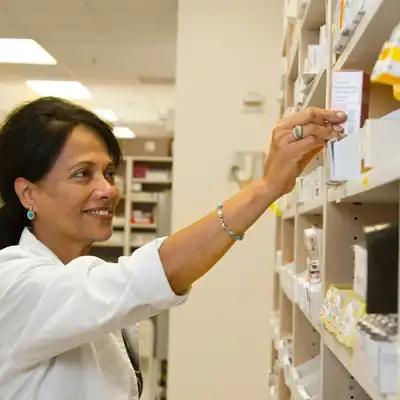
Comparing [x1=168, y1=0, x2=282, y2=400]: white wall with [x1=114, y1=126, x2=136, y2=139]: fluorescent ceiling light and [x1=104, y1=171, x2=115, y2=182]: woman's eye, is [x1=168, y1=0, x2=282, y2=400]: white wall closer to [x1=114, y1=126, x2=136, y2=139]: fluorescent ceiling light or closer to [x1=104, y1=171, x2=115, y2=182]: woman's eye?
[x1=104, y1=171, x2=115, y2=182]: woman's eye

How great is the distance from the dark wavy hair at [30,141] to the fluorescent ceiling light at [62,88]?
5.50 meters

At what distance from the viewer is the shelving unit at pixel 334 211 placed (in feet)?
3.10

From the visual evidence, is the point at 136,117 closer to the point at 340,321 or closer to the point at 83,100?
the point at 83,100

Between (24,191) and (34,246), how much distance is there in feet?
0.48

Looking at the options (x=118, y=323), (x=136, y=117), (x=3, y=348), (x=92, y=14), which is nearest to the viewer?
(x=118, y=323)

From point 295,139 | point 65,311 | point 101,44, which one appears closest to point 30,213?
point 65,311

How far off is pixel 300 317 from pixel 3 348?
90 cm

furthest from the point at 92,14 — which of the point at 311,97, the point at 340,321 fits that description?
the point at 340,321

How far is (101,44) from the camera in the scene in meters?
5.38

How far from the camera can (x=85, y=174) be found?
4.87 feet

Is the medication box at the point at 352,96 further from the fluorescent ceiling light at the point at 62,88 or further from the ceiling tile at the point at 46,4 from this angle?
the fluorescent ceiling light at the point at 62,88

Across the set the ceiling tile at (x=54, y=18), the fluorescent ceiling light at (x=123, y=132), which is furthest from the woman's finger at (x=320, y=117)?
Answer: the fluorescent ceiling light at (x=123, y=132)

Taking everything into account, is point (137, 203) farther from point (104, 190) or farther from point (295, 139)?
point (295, 139)

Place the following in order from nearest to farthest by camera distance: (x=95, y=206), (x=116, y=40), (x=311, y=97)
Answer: (x=95, y=206) < (x=311, y=97) < (x=116, y=40)
